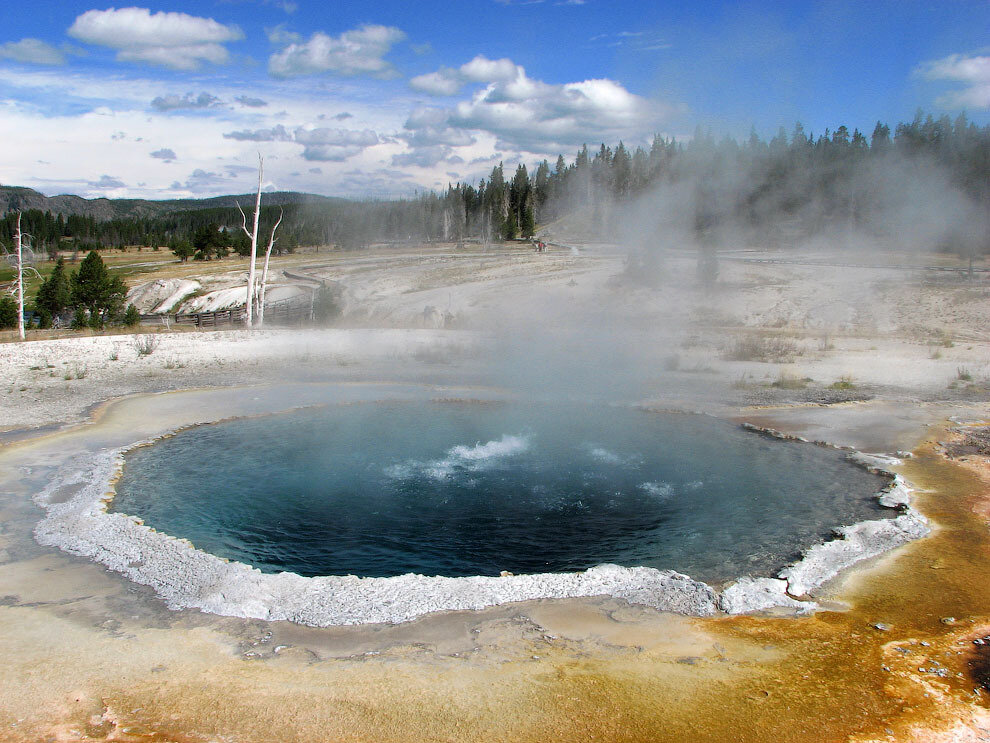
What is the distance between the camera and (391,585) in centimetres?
475

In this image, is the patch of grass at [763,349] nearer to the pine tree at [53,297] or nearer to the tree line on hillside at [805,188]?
the tree line on hillside at [805,188]

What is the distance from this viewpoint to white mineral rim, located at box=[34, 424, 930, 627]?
445 cm

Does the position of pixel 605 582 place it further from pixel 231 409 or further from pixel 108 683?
pixel 231 409

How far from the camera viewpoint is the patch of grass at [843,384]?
37.5ft

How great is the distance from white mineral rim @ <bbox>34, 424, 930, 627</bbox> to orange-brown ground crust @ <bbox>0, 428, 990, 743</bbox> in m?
0.17

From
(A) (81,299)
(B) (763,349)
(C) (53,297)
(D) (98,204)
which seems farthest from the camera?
(D) (98,204)

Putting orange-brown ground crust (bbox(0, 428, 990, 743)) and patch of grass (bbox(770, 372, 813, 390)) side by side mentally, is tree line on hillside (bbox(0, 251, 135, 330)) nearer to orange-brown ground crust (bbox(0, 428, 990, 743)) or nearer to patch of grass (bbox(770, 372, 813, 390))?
patch of grass (bbox(770, 372, 813, 390))

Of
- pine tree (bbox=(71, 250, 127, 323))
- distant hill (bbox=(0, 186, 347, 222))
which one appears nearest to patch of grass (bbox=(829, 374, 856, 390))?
pine tree (bbox=(71, 250, 127, 323))

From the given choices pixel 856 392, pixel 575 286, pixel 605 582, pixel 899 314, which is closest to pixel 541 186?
pixel 575 286

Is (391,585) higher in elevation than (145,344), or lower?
lower

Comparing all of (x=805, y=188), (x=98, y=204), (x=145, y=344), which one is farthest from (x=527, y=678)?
(x=98, y=204)

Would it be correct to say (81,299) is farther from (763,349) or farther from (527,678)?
(527,678)

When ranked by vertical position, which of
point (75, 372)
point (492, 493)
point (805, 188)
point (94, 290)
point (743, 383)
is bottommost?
point (492, 493)

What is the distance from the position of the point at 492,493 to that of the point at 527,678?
3.32 metres
